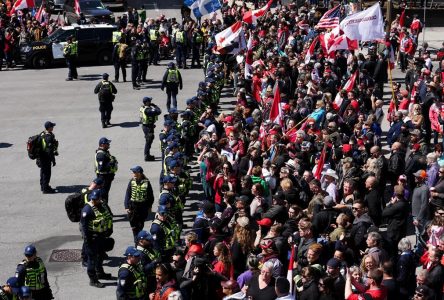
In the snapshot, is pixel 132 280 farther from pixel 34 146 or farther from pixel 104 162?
pixel 34 146

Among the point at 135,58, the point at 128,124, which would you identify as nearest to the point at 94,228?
the point at 128,124

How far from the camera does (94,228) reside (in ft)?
48.0

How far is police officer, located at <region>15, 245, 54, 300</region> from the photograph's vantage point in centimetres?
1277

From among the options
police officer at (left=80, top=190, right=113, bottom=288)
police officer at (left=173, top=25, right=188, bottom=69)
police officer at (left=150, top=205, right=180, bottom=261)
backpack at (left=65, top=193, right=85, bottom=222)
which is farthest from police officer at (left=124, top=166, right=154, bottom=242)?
police officer at (left=173, top=25, right=188, bottom=69)

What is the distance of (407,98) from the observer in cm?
2220

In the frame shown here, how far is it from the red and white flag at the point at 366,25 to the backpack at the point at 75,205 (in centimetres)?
1067

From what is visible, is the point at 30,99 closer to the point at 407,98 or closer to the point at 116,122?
the point at 116,122

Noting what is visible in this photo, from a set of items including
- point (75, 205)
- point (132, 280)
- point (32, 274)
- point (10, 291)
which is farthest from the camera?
point (75, 205)

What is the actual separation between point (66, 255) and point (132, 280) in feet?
14.8

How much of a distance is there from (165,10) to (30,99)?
2208cm

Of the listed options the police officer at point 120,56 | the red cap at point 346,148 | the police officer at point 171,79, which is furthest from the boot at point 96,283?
the police officer at point 120,56

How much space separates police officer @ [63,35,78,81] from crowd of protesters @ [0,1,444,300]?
19.6ft

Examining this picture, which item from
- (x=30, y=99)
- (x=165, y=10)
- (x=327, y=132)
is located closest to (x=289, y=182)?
(x=327, y=132)

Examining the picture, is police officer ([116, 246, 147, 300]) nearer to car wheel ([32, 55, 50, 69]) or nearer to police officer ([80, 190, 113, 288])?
police officer ([80, 190, 113, 288])
